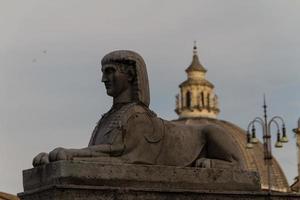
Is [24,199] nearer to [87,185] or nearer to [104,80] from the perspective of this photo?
[87,185]

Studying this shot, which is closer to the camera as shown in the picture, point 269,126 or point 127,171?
point 127,171

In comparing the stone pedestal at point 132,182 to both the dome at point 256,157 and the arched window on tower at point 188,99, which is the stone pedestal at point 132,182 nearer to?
the dome at point 256,157

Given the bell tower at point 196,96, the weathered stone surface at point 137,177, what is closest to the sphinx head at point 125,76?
the weathered stone surface at point 137,177

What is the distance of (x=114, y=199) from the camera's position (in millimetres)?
14125

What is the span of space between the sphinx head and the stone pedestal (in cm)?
120

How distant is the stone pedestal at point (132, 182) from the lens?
1389 centimetres

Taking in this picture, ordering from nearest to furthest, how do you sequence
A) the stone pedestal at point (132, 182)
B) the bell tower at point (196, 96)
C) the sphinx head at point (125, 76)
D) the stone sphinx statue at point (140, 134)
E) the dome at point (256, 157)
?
the stone pedestal at point (132, 182), the stone sphinx statue at point (140, 134), the sphinx head at point (125, 76), the dome at point (256, 157), the bell tower at point (196, 96)

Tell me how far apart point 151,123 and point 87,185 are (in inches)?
62.4

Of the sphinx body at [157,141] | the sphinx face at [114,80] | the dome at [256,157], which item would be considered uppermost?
the dome at [256,157]

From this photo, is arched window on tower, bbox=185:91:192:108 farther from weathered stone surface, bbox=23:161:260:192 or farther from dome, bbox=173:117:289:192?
weathered stone surface, bbox=23:161:260:192

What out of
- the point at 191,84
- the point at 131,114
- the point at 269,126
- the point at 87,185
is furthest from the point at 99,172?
the point at 191,84

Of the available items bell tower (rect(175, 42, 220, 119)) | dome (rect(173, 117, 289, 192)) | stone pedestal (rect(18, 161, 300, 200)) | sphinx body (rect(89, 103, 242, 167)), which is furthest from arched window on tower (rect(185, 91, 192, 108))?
stone pedestal (rect(18, 161, 300, 200))

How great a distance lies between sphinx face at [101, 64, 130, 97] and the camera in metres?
15.2

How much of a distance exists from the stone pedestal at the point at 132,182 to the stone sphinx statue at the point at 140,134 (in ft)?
0.81
